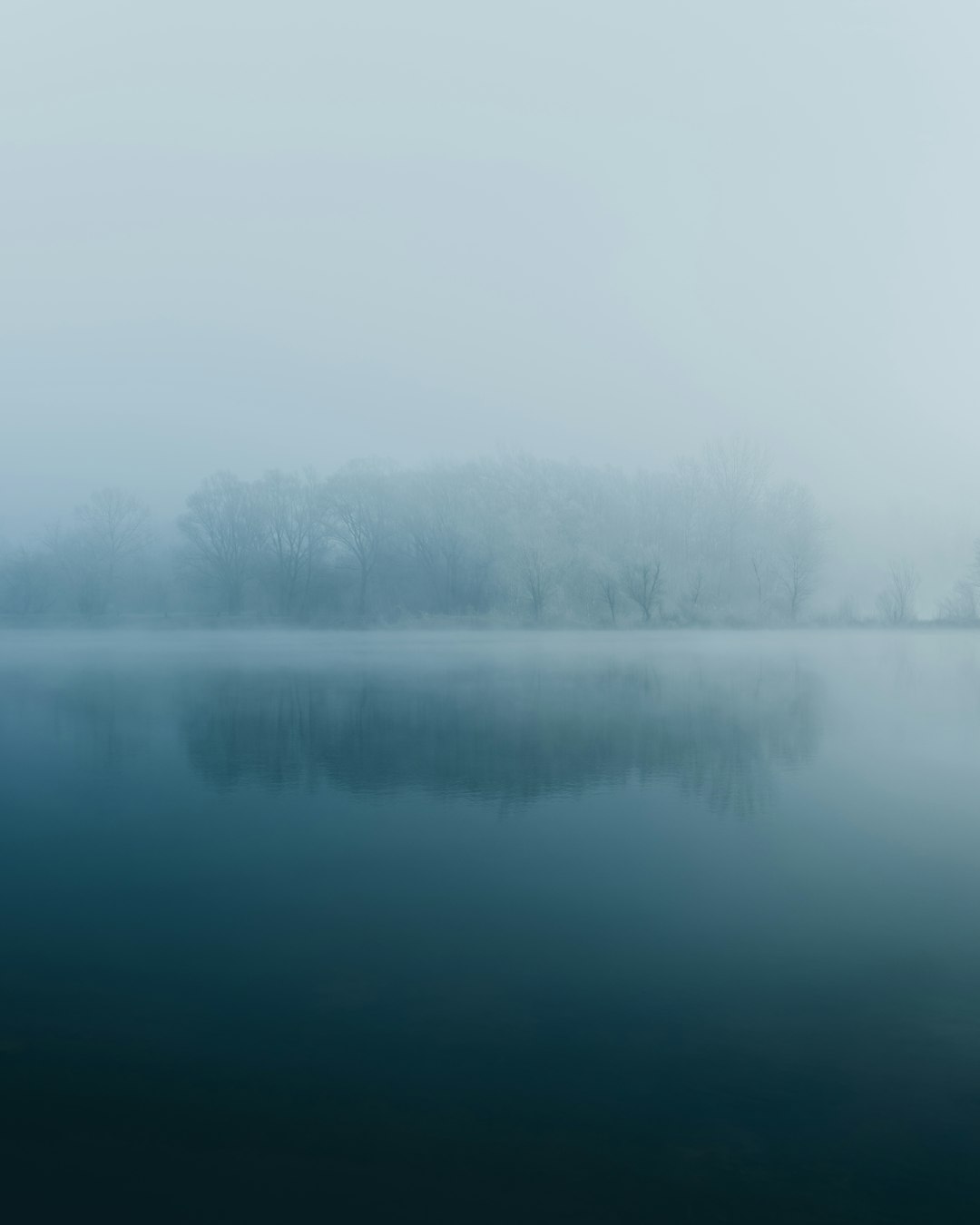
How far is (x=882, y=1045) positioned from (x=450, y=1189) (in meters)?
2.48

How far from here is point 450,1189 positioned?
405cm

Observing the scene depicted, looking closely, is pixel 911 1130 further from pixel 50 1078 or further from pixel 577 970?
pixel 50 1078

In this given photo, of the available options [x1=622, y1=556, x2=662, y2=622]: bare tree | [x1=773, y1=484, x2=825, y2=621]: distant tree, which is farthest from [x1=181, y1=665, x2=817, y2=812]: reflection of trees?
[x1=773, y1=484, x2=825, y2=621]: distant tree

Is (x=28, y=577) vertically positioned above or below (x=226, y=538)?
below

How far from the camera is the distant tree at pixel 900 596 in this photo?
57125 millimetres

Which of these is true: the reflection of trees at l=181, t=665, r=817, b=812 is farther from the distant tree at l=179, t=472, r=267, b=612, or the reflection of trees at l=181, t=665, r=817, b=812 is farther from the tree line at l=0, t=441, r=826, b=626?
the distant tree at l=179, t=472, r=267, b=612

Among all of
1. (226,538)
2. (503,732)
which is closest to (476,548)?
(226,538)

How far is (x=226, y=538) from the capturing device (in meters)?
59.7

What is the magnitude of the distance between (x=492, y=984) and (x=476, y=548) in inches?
1924

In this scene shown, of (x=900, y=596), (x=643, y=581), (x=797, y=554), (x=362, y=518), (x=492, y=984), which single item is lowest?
(x=492, y=984)

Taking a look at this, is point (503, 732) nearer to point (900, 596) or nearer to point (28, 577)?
point (900, 596)

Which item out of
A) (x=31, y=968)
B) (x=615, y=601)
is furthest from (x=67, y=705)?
(x=615, y=601)

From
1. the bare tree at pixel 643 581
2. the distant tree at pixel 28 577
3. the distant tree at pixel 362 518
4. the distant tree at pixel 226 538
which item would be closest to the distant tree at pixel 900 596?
the bare tree at pixel 643 581

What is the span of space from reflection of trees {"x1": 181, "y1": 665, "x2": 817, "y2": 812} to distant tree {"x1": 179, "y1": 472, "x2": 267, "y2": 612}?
3610cm
